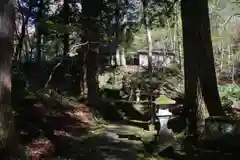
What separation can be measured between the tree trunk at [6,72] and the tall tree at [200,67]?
15.6ft

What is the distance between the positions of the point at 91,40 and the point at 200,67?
6885 mm

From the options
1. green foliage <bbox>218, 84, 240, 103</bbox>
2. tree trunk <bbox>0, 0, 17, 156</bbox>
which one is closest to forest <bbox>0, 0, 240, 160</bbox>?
tree trunk <bbox>0, 0, 17, 156</bbox>

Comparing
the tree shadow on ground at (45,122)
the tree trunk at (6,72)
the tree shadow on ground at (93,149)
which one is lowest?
the tree shadow on ground at (93,149)

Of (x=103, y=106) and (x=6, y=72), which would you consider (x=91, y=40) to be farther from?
(x=6, y=72)

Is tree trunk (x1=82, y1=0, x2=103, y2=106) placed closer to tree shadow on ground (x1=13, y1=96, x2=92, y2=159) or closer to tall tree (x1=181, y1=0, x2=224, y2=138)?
tree shadow on ground (x1=13, y1=96, x2=92, y2=159)

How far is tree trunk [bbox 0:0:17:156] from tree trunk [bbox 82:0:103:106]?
352 inches

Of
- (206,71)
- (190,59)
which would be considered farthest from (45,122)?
(206,71)

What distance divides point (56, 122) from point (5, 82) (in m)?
5.25

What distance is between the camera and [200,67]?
910cm

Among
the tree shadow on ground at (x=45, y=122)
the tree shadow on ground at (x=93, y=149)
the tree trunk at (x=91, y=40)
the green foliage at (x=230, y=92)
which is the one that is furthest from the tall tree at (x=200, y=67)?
the green foliage at (x=230, y=92)

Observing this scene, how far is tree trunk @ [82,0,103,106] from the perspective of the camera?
14988 mm

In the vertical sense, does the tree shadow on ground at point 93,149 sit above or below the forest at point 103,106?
below

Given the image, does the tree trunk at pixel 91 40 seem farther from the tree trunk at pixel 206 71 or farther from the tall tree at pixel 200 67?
the tree trunk at pixel 206 71

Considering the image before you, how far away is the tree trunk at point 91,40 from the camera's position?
590 inches
